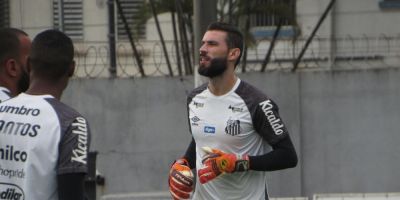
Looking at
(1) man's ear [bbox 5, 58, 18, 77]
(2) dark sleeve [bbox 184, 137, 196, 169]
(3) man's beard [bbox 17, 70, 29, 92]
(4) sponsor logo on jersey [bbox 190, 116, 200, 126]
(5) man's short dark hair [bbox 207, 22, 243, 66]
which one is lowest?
(2) dark sleeve [bbox 184, 137, 196, 169]

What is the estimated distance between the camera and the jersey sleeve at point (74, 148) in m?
4.07

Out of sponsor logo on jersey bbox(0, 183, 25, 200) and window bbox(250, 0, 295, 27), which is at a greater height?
window bbox(250, 0, 295, 27)

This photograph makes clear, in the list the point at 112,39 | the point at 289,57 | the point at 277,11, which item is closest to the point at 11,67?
the point at 112,39

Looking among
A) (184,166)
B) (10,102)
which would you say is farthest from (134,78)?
(10,102)

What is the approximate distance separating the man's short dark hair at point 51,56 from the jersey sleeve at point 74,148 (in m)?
0.22

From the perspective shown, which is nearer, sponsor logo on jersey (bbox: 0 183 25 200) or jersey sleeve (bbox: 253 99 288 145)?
sponsor logo on jersey (bbox: 0 183 25 200)

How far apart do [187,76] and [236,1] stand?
211cm

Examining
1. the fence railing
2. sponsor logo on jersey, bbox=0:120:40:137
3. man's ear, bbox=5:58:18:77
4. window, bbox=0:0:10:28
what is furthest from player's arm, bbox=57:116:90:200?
window, bbox=0:0:10:28

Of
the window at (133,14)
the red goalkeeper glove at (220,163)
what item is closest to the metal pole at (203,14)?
the red goalkeeper glove at (220,163)

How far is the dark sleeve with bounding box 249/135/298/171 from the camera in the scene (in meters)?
5.66

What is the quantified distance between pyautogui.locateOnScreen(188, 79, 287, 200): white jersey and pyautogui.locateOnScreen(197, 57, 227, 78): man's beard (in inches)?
5.5

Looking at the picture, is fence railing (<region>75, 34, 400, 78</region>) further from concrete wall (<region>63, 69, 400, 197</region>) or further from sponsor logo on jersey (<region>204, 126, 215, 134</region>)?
sponsor logo on jersey (<region>204, 126, 215, 134</region>)

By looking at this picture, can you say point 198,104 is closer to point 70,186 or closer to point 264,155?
point 264,155

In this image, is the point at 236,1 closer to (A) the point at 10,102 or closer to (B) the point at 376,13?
(B) the point at 376,13
